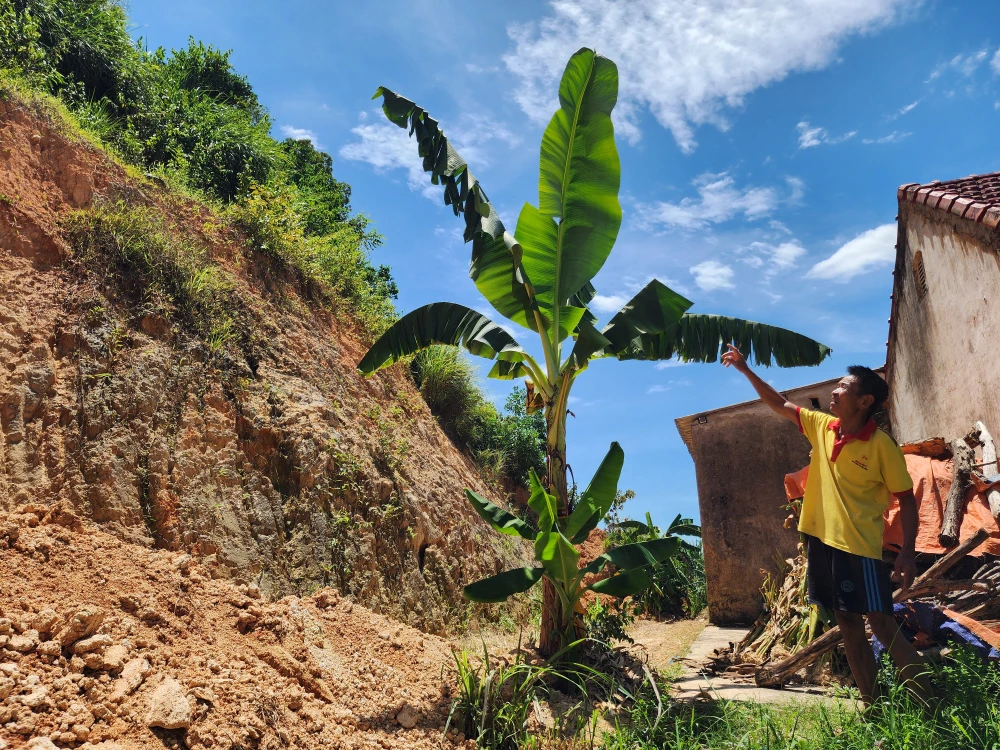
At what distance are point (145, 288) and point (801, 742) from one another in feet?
20.1

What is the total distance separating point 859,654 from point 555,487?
266 cm

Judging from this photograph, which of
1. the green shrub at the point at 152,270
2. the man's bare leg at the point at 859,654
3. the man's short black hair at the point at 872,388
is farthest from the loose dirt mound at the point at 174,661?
the man's short black hair at the point at 872,388

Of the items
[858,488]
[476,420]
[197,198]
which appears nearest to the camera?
[858,488]

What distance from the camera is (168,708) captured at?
137 inches

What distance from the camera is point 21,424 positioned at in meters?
4.81

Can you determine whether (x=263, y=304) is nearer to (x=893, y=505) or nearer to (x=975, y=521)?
(x=893, y=505)

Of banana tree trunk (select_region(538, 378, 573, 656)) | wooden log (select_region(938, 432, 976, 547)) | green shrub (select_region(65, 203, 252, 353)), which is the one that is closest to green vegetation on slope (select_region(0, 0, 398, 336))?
green shrub (select_region(65, 203, 252, 353))

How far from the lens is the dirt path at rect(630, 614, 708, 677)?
25.0 feet

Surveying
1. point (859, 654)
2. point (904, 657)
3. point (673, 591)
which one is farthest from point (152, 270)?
point (673, 591)

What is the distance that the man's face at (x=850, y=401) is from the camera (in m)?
4.23

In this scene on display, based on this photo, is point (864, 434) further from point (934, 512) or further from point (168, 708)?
point (168, 708)

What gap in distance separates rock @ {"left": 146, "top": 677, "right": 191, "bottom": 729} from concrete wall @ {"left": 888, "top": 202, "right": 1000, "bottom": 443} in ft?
21.8

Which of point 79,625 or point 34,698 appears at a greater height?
point 79,625

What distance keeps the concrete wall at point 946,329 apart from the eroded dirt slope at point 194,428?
557 centimetres
